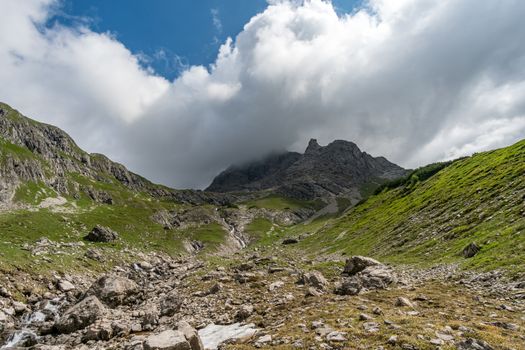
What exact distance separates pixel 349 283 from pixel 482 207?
39829 mm

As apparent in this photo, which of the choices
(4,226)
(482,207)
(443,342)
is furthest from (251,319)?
(4,226)

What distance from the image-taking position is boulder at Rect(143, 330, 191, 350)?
50.0 ft

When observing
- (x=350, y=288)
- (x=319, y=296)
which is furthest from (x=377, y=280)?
(x=319, y=296)

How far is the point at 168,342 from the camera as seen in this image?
15.6 metres

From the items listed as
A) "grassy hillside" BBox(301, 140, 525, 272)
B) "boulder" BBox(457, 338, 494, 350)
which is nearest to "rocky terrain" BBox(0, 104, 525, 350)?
"boulder" BBox(457, 338, 494, 350)

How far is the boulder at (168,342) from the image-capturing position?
15250 mm

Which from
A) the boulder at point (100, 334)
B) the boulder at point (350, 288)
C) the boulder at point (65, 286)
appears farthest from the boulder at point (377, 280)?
the boulder at point (65, 286)

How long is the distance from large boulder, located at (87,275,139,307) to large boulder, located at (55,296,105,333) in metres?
5.28

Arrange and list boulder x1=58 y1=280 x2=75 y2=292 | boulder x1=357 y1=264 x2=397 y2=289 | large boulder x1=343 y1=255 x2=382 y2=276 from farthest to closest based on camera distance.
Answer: boulder x1=58 y1=280 x2=75 y2=292 → large boulder x1=343 y1=255 x2=382 y2=276 → boulder x1=357 y1=264 x2=397 y2=289

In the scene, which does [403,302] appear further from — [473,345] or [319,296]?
[473,345]

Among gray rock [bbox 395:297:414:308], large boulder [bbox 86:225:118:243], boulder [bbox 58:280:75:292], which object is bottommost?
gray rock [bbox 395:297:414:308]

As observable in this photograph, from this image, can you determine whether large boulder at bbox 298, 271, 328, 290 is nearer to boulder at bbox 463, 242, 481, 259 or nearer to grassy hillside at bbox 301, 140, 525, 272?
grassy hillside at bbox 301, 140, 525, 272

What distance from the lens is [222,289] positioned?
107 feet

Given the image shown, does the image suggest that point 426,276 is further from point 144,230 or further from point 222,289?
point 144,230
